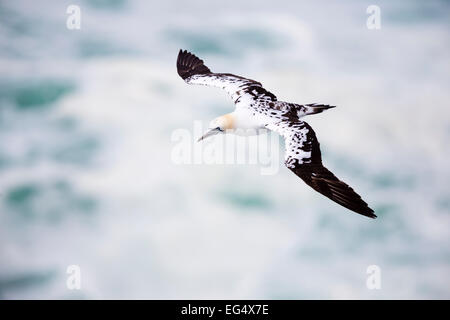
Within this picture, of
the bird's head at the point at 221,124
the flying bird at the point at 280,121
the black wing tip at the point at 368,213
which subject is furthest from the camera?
the bird's head at the point at 221,124

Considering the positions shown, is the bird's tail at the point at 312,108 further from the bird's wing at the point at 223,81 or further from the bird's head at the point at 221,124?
the bird's head at the point at 221,124

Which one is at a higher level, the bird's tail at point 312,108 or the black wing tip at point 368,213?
the bird's tail at point 312,108

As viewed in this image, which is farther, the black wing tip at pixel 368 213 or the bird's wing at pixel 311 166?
the bird's wing at pixel 311 166

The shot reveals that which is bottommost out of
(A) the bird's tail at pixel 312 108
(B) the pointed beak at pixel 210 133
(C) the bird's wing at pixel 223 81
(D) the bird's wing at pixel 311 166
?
(D) the bird's wing at pixel 311 166

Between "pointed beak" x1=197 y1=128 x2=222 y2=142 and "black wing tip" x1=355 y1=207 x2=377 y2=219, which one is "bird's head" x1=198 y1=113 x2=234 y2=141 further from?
"black wing tip" x1=355 y1=207 x2=377 y2=219

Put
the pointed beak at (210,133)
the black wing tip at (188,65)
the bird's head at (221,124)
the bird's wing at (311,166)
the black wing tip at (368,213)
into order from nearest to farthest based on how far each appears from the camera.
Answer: the black wing tip at (368,213)
the bird's wing at (311,166)
the bird's head at (221,124)
the pointed beak at (210,133)
the black wing tip at (188,65)

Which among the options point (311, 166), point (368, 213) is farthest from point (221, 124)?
point (368, 213)

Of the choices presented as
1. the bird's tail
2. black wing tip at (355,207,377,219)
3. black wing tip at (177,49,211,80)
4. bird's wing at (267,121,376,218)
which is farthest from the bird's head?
black wing tip at (355,207,377,219)

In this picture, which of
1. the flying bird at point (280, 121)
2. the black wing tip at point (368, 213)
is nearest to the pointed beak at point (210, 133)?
the flying bird at point (280, 121)
